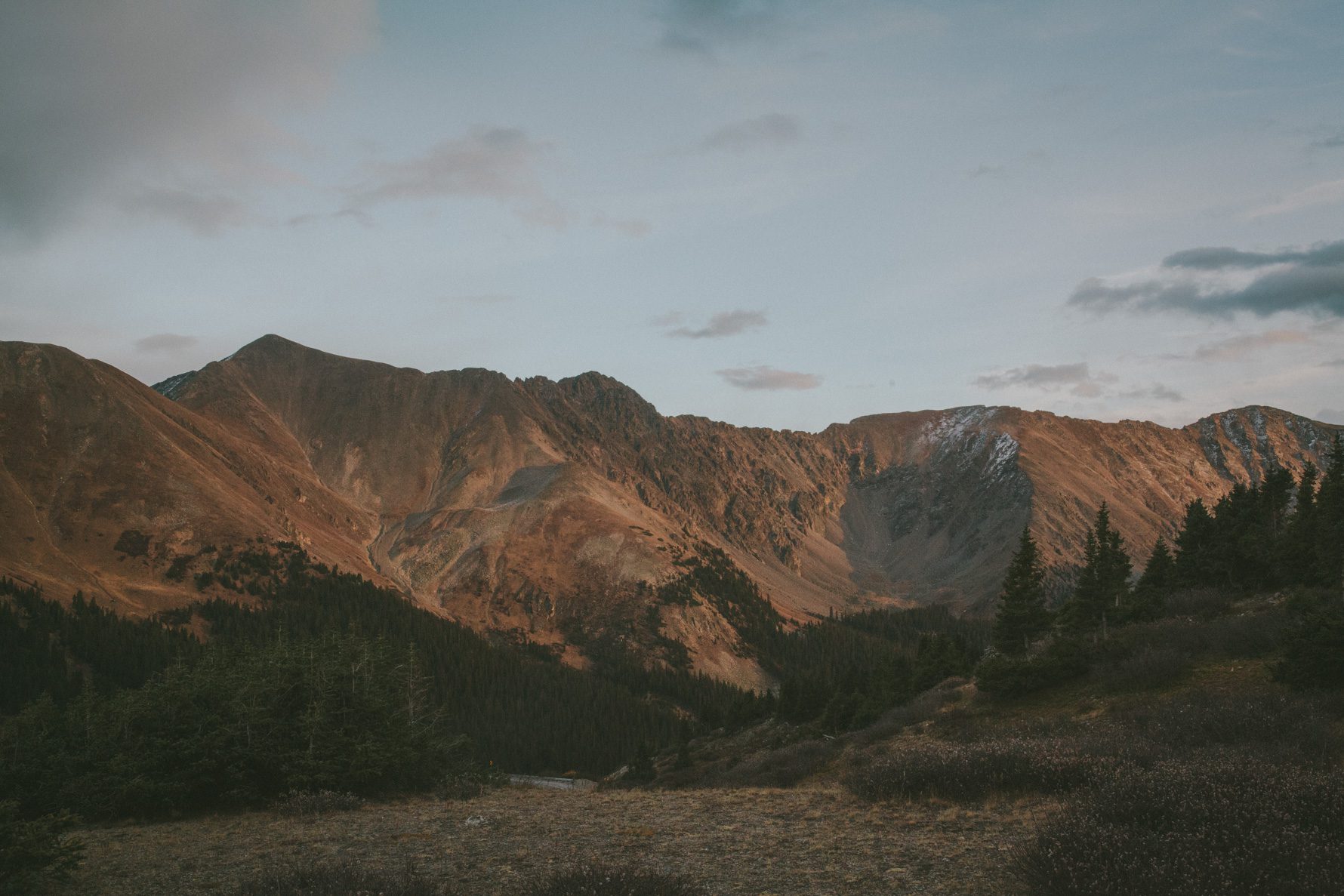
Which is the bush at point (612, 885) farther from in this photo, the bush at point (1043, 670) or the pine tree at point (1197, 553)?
the pine tree at point (1197, 553)

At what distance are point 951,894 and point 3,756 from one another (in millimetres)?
30489

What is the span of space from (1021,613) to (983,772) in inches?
1339

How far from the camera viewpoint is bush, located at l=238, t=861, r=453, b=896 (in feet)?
40.9

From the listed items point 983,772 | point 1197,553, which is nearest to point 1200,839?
point 983,772

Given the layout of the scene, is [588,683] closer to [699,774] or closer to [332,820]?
[699,774]

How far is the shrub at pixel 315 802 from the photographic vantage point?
923 inches

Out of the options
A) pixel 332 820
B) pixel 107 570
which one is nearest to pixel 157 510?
pixel 107 570

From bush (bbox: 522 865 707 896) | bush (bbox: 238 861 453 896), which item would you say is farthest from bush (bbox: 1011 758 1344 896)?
bush (bbox: 238 861 453 896)

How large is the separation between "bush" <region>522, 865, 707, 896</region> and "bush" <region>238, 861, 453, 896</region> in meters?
1.83

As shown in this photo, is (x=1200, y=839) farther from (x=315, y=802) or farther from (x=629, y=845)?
(x=315, y=802)

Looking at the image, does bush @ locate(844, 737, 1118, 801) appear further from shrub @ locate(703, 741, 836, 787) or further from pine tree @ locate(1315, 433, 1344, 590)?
pine tree @ locate(1315, 433, 1344, 590)

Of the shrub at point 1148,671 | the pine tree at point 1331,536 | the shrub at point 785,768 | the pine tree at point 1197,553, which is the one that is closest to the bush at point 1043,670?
the shrub at point 1148,671

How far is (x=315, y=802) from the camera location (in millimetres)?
23844

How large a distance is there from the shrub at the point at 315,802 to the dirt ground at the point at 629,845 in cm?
49
